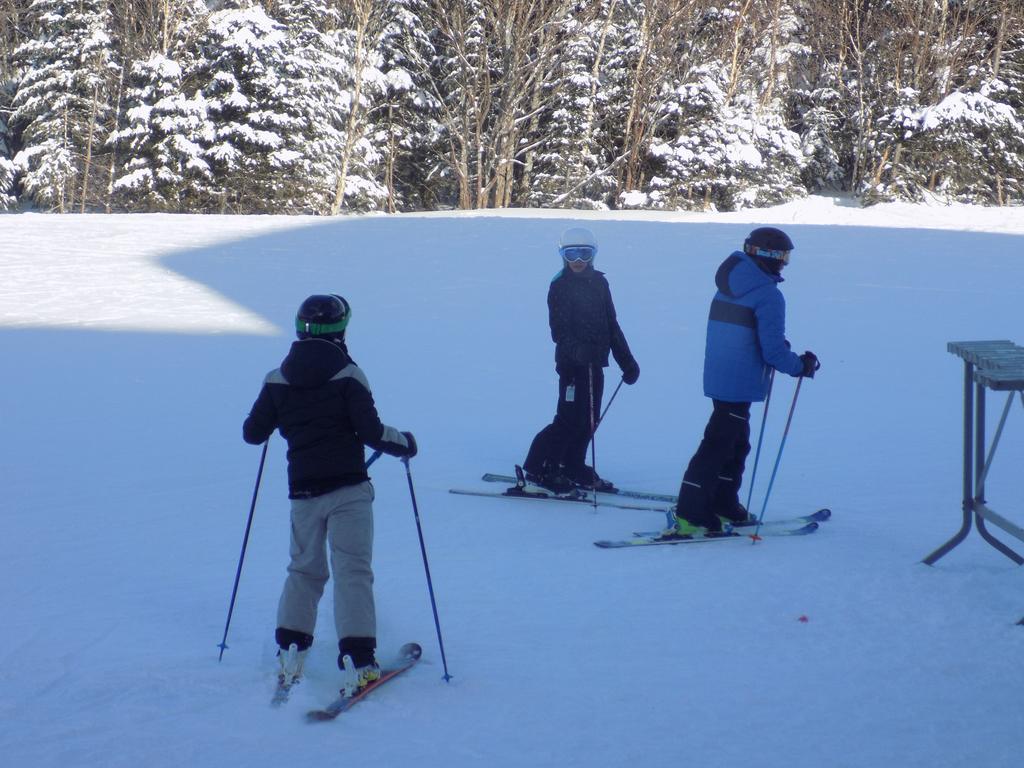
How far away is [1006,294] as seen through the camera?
13.6m

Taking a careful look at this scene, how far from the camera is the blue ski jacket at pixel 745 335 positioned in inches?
207

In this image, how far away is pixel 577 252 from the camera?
246 inches

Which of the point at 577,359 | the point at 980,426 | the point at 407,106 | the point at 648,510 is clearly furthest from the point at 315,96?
the point at 980,426

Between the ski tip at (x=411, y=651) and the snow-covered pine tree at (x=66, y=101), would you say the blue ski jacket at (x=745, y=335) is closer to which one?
the ski tip at (x=411, y=651)

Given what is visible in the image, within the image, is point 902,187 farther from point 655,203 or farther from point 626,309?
point 626,309

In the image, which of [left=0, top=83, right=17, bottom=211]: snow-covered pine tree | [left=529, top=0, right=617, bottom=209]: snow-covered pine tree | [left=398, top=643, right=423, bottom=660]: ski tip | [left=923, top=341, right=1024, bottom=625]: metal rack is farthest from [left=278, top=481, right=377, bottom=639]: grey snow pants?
[left=0, top=83, right=17, bottom=211]: snow-covered pine tree

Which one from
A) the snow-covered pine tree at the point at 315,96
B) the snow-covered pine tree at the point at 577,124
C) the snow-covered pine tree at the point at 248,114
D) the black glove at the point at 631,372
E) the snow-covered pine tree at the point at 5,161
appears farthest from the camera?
the snow-covered pine tree at the point at 577,124

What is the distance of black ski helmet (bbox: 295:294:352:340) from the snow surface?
125 centimetres

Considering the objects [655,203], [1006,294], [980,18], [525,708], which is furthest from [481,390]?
[980,18]

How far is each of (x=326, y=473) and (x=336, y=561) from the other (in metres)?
0.31

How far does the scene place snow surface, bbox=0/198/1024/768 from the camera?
3584 mm

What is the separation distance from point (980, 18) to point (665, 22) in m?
10.2

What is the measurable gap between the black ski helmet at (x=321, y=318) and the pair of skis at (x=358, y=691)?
121 cm

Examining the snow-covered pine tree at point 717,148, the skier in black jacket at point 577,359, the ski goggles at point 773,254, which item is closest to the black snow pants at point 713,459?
the ski goggles at point 773,254
